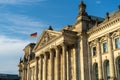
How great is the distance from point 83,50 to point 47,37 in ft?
40.2

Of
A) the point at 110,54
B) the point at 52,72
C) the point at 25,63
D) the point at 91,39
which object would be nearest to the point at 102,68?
the point at 110,54

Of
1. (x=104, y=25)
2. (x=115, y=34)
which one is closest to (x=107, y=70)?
(x=115, y=34)

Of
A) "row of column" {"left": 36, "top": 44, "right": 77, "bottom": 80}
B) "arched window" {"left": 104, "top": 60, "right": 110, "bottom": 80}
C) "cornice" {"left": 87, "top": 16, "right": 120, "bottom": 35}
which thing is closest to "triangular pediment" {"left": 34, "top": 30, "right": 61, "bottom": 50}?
"row of column" {"left": 36, "top": 44, "right": 77, "bottom": 80}

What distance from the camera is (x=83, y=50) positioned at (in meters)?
51.4

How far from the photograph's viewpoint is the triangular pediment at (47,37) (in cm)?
5668

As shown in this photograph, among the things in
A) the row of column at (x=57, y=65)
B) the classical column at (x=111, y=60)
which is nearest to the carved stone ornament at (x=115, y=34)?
the classical column at (x=111, y=60)

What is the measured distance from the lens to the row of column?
2042 inches

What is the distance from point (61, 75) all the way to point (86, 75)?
765 cm

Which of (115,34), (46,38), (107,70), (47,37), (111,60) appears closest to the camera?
(111,60)

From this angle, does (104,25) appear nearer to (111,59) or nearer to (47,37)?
(111,59)

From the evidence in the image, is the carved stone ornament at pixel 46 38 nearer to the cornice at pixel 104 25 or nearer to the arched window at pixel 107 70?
the cornice at pixel 104 25

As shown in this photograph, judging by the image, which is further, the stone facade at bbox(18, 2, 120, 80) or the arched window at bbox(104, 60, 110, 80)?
the arched window at bbox(104, 60, 110, 80)

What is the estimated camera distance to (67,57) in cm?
5491

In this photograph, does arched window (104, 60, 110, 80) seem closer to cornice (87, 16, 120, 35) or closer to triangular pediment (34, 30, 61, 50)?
cornice (87, 16, 120, 35)
